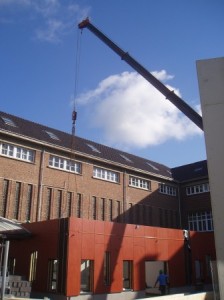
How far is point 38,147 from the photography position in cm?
2589

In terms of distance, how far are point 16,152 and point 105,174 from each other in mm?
8957

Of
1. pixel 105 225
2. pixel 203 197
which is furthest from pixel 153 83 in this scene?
pixel 203 197

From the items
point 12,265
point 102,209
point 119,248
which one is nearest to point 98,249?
point 119,248

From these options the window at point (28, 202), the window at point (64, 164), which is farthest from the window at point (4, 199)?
the window at point (64, 164)

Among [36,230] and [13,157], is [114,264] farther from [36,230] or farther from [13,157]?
[13,157]

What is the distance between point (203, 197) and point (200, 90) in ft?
100

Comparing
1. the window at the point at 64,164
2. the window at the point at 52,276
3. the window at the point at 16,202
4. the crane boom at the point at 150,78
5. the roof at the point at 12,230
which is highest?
the crane boom at the point at 150,78

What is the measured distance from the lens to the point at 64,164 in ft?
90.2

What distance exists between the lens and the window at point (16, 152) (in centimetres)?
2395

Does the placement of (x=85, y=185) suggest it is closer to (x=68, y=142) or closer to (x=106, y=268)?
(x=68, y=142)

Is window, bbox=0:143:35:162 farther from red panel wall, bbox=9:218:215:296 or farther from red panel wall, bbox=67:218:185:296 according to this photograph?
red panel wall, bbox=67:218:185:296

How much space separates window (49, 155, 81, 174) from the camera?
2677 cm

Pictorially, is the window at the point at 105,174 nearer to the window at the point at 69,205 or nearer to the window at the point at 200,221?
the window at the point at 69,205

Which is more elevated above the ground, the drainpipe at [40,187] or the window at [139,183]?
the window at [139,183]
